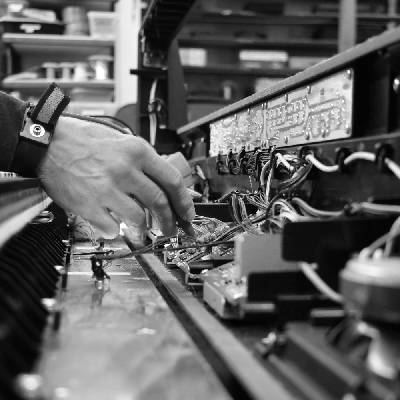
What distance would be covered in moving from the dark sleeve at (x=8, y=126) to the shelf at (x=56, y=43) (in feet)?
14.7

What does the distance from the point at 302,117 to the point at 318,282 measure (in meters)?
0.56

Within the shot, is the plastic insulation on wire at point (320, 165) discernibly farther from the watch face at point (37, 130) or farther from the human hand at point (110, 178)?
the watch face at point (37, 130)

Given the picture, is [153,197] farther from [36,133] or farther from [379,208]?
[379,208]

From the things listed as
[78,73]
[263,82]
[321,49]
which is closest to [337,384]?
[78,73]

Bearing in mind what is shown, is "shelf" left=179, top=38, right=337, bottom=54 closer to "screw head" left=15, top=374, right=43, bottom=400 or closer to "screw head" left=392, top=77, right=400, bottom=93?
"screw head" left=392, top=77, right=400, bottom=93

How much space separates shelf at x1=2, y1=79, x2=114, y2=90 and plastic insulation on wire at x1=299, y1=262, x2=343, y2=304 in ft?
16.0

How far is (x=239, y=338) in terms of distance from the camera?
71 cm

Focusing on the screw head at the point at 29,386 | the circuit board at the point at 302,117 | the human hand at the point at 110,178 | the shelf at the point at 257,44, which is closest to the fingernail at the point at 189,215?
the human hand at the point at 110,178

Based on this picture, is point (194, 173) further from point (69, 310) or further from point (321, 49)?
point (321, 49)

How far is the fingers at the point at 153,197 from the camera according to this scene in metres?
1.02

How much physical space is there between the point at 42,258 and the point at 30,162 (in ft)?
0.70

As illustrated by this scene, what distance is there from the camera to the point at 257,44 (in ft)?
20.0

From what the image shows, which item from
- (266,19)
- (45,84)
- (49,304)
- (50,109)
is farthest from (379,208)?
(266,19)

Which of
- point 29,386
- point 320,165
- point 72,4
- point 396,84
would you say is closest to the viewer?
point 29,386
